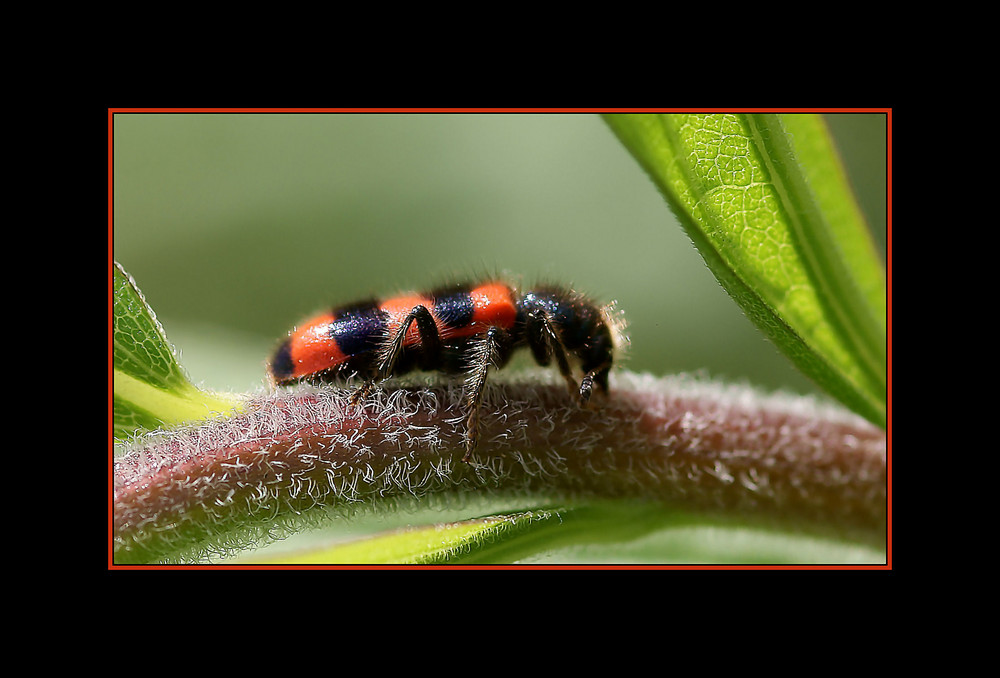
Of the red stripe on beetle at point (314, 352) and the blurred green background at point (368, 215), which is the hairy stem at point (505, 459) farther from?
the blurred green background at point (368, 215)

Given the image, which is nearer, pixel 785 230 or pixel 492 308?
pixel 785 230

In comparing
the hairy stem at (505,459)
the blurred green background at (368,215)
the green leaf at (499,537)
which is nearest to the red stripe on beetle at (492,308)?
the hairy stem at (505,459)

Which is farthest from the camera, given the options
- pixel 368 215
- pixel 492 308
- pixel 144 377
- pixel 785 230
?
pixel 368 215

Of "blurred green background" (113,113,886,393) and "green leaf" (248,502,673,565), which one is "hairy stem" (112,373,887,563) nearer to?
"green leaf" (248,502,673,565)

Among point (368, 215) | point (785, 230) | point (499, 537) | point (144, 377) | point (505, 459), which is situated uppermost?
point (368, 215)

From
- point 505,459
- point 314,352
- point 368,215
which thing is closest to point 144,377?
point 314,352

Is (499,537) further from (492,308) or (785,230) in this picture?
(785,230)

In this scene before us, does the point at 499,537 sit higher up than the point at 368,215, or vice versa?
the point at 368,215
